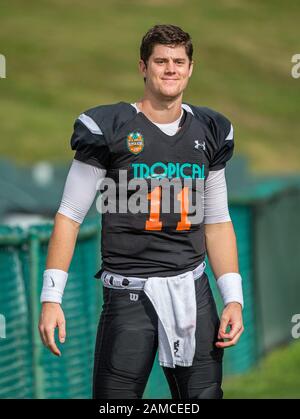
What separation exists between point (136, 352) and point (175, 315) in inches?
9.5

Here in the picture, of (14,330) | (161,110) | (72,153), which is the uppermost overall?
(72,153)

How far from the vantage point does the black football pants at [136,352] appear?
18.4 feet

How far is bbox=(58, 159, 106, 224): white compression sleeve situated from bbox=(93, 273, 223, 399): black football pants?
40 centimetres

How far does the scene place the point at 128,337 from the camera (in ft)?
18.5

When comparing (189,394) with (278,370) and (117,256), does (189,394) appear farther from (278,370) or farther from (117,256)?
(278,370)

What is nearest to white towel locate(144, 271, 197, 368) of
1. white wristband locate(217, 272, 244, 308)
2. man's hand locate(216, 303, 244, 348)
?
man's hand locate(216, 303, 244, 348)

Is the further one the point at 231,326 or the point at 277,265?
the point at 277,265

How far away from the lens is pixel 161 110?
568 centimetres

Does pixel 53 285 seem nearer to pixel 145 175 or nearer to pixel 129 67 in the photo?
pixel 145 175

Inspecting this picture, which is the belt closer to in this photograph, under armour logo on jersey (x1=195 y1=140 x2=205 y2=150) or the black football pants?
the black football pants

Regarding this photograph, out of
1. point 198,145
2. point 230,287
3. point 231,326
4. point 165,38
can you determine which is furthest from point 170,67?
point 231,326

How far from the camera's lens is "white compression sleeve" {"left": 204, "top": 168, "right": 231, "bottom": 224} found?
19.2ft

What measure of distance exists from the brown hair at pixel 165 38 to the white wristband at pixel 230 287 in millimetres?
1044
